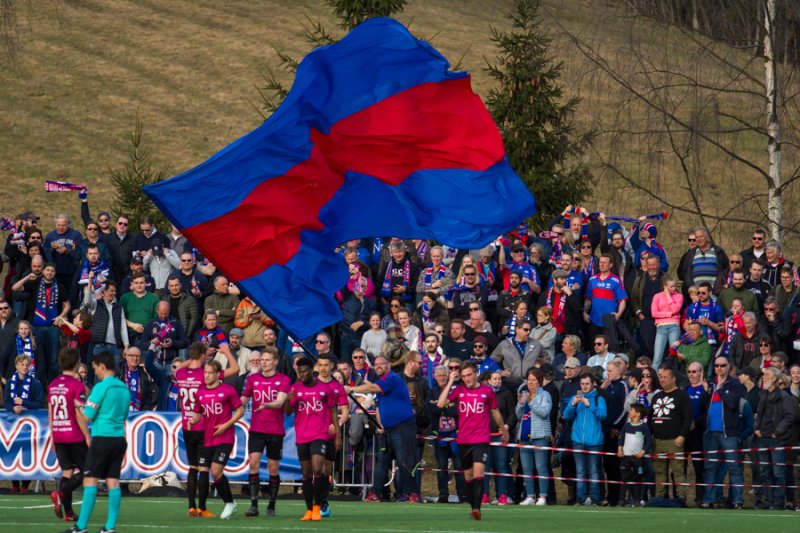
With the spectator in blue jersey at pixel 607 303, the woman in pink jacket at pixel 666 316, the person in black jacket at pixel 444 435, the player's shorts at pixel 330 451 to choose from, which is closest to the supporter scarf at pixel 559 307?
the spectator in blue jersey at pixel 607 303

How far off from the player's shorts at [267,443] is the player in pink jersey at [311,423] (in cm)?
83

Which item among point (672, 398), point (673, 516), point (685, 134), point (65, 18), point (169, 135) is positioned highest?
point (65, 18)

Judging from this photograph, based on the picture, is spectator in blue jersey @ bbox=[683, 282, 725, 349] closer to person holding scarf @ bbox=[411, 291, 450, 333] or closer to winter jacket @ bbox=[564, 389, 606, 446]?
winter jacket @ bbox=[564, 389, 606, 446]

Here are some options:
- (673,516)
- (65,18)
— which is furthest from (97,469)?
(65,18)

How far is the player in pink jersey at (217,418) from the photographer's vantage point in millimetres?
18297

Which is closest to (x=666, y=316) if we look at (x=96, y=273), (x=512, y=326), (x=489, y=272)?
(x=512, y=326)

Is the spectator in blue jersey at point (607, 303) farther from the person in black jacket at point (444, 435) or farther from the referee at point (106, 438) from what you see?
the referee at point (106, 438)

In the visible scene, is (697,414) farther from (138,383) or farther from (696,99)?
(138,383)

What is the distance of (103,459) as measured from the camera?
48.1 ft

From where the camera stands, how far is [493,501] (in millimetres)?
22672

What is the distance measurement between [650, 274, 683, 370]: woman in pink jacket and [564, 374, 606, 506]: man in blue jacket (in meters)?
2.31

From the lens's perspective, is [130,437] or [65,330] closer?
[130,437]

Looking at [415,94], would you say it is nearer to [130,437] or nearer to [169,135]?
[130,437]

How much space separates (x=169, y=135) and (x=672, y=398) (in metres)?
41.4
